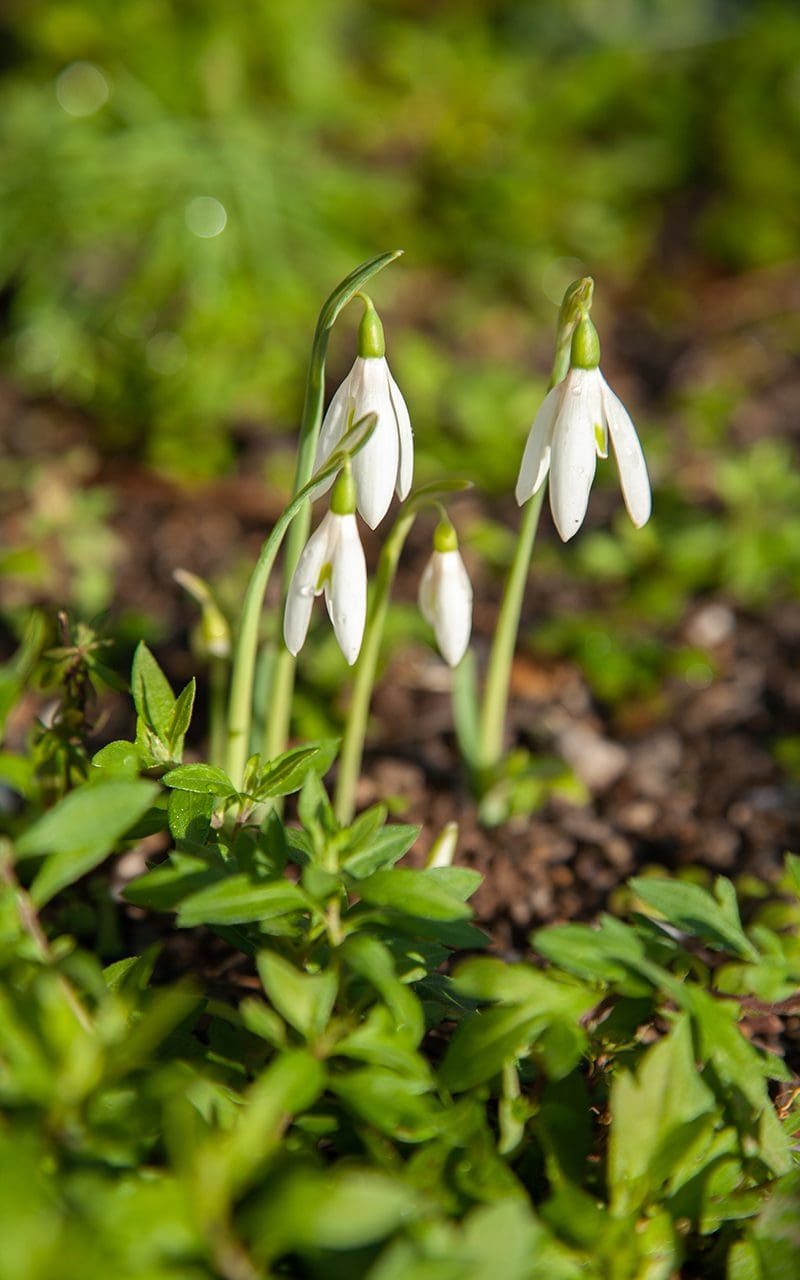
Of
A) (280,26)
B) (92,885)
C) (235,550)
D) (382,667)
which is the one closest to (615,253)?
(280,26)

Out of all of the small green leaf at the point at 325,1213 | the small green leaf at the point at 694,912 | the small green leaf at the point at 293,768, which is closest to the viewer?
the small green leaf at the point at 325,1213

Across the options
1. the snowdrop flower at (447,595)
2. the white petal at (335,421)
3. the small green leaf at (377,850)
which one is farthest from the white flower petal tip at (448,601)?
the small green leaf at (377,850)

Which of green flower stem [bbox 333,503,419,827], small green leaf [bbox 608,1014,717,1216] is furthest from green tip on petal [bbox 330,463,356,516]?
small green leaf [bbox 608,1014,717,1216]

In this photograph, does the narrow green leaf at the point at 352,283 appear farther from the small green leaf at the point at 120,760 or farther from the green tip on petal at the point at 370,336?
the small green leaf at the point at 120,760

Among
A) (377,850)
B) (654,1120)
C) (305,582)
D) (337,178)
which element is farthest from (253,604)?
(337,178)

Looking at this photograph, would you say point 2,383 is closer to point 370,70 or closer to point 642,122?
point 370,70
